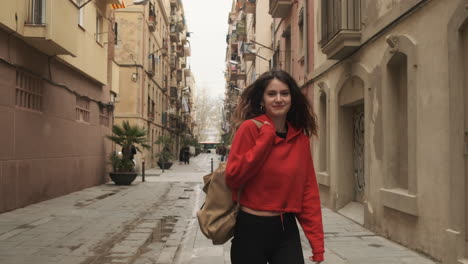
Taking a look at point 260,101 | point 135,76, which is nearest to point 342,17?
point 260,101

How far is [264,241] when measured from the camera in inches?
103

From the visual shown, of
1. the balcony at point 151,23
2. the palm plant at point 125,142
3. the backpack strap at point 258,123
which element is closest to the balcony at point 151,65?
the balcony at point 151,23

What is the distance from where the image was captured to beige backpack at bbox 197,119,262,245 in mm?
2627

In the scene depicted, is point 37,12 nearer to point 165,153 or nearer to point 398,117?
Result: point 398,117

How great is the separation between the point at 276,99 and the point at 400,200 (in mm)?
4979

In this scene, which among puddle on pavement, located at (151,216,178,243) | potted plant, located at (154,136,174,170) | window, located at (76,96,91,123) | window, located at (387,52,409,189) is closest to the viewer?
window, located at (387,52,409,189)

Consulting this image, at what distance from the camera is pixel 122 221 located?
31.3 ft

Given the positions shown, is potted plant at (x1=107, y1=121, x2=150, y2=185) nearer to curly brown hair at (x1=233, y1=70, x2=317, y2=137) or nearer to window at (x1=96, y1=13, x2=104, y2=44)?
window at (x1=96, y1=13, x2=104, y2=44)

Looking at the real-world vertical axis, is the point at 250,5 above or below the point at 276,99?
above

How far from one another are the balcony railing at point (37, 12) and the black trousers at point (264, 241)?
33.4 feet

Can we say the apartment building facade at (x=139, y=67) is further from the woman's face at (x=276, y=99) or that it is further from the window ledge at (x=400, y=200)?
the woman's face at (x=276, y=99)

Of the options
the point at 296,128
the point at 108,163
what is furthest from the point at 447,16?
the point at 108,163

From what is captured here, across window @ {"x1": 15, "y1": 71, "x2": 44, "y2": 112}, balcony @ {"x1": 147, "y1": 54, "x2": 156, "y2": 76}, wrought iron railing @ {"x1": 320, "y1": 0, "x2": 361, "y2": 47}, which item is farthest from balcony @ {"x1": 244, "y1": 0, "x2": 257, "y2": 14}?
wrought iron railing @ {"x1": 320, "y1": 0, "x2": 361, "y2": 47}

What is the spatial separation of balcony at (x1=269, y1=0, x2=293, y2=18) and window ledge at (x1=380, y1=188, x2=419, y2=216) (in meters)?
10.9
